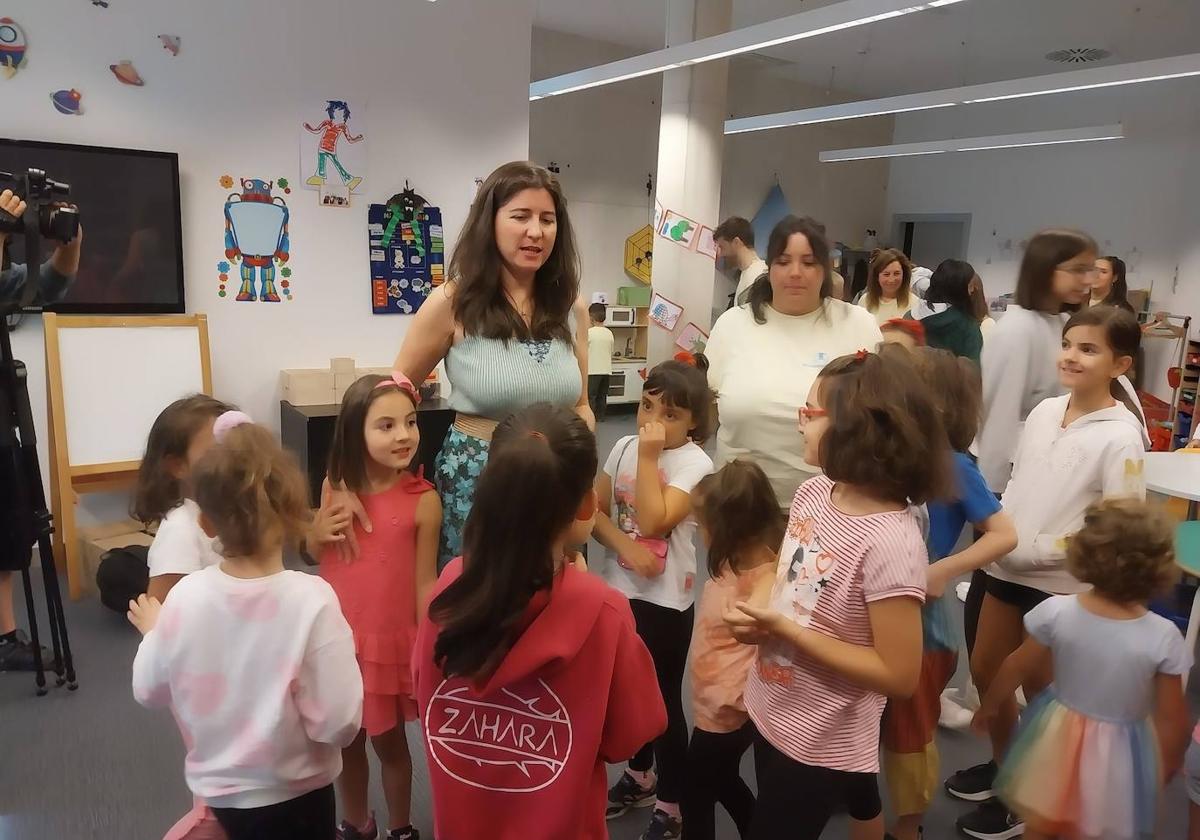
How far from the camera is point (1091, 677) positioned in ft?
5.21

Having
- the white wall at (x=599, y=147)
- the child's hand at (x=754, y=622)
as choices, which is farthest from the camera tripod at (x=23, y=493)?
the white wall at (x=599, y=147)

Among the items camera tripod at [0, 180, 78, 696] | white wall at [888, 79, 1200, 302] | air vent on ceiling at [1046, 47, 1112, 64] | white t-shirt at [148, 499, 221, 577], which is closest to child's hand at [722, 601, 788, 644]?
white t-shirt at [148, 499, 221, 577]

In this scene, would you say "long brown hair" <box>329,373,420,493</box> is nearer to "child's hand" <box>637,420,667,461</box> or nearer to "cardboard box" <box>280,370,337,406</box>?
"child's hand" <box>637,420,667,461</box>

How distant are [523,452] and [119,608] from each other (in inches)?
113

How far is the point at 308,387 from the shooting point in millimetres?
4086

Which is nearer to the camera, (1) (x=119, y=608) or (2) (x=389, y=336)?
(1) (x=119, y=608)

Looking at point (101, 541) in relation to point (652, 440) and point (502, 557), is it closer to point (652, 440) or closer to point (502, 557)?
point (652, 440)

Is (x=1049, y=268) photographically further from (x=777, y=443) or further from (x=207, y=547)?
(x=207, y=547)

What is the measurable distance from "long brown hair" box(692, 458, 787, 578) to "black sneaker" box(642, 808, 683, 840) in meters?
0.66

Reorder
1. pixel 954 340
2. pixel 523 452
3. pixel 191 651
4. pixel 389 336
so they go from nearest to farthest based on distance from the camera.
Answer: pixel 523 452 < pixel 191 651 < pixel 954 340 < pixel 389 336

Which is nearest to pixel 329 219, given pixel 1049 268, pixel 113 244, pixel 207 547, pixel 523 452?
pixel 113 244

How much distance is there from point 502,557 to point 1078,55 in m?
8.77

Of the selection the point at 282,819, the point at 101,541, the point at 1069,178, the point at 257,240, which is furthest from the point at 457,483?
the point at 1069,178

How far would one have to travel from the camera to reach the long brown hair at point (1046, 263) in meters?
2.23
